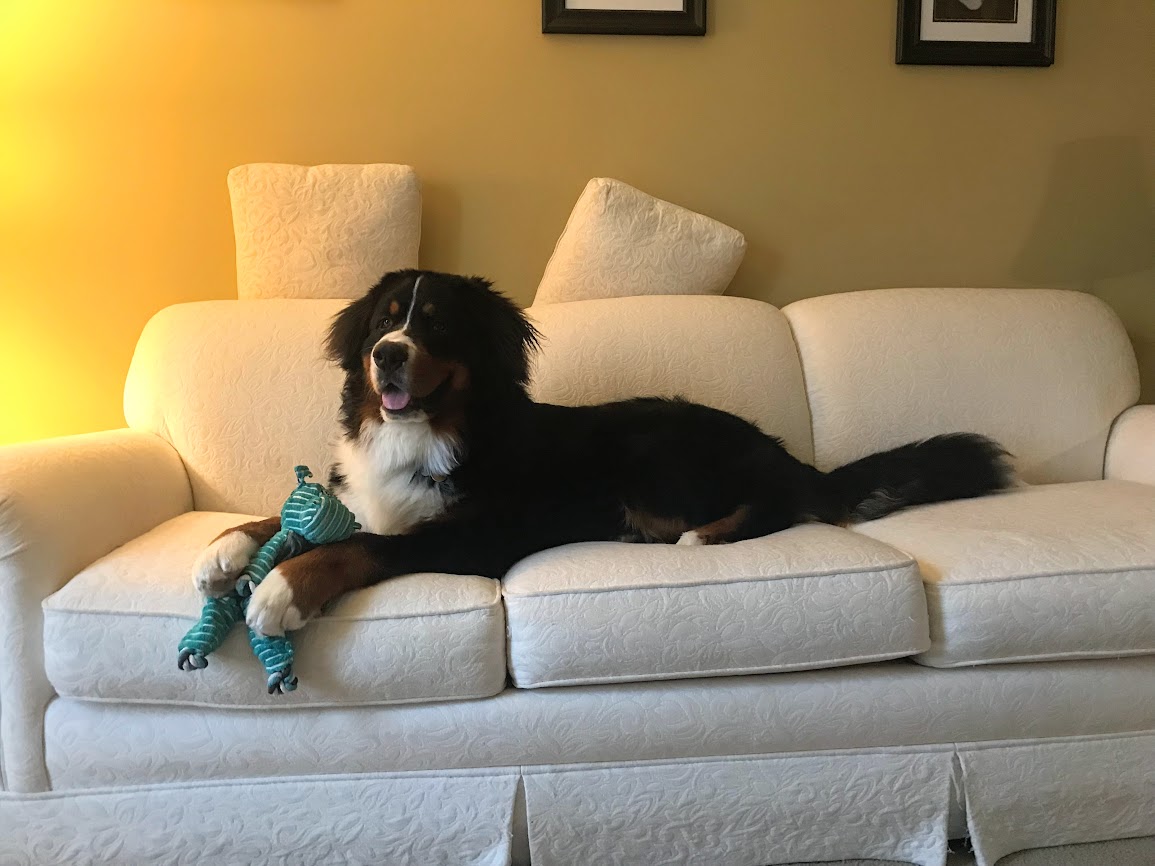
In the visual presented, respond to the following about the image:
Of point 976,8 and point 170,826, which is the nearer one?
point 170,826

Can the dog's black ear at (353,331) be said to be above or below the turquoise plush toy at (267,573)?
above

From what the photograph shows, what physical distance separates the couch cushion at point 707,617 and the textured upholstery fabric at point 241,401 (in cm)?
84

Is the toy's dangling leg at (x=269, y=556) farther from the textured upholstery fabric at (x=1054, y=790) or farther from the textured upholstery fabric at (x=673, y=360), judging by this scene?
the textured upholstery fabric at (x=1054, y=790)

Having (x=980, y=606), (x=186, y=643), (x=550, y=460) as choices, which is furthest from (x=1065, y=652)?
(x=186, y=643)

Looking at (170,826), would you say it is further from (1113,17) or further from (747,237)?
(1113,17)

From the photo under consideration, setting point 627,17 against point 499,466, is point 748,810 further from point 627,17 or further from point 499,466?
point 627,17

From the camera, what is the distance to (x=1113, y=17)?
8.36 feet

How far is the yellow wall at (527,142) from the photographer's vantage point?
2.30m

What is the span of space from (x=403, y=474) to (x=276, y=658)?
44cm

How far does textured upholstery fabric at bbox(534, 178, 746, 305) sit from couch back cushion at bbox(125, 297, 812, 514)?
0.16 metres

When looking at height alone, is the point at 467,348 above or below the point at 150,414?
above

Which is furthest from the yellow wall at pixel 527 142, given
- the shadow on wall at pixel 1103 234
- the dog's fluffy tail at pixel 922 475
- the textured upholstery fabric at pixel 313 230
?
the dog's fluffy tail at pixel 922 475

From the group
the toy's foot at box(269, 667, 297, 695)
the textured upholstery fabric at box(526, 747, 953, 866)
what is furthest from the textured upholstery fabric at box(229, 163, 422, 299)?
the textured upholstery fabric at box(526, 747, 953, 866)

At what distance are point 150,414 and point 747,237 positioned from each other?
1.73 m
